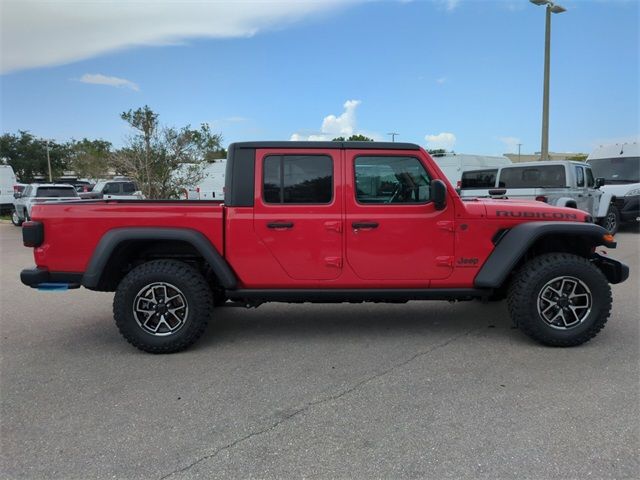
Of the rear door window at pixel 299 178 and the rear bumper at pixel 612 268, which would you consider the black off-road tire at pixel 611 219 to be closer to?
the rear bumper at pixel 612 268

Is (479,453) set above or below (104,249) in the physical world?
below

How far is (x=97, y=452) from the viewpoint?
2.83m

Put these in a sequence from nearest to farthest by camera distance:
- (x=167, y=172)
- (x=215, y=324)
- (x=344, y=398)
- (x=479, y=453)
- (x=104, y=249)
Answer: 1. (x=479, y=453)
2. (x=344, y=398)
3. (x=104, y=249)
4. (x=215, y=324)
5. (x=167, y=172)

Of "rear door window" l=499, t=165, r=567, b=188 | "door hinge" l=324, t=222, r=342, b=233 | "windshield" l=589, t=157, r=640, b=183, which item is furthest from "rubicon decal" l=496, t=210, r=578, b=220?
"windshield" l=589, t=157, r=640, b=183

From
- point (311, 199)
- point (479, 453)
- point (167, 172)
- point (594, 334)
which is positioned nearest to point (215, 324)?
point (311, 199)

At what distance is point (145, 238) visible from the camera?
429cm

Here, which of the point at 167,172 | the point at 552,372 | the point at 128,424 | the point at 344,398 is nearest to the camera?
the point at 128,424

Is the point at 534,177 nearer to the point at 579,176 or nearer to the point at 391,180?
the point at 579,176

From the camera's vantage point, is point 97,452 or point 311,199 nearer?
point 97,452

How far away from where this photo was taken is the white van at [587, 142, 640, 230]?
13.8 m

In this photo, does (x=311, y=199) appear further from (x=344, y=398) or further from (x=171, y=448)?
(x=171, y=448)

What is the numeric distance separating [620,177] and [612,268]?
1235cm

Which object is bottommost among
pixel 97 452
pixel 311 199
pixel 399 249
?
pixel 97 452

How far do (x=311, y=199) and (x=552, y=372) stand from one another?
2.44m
